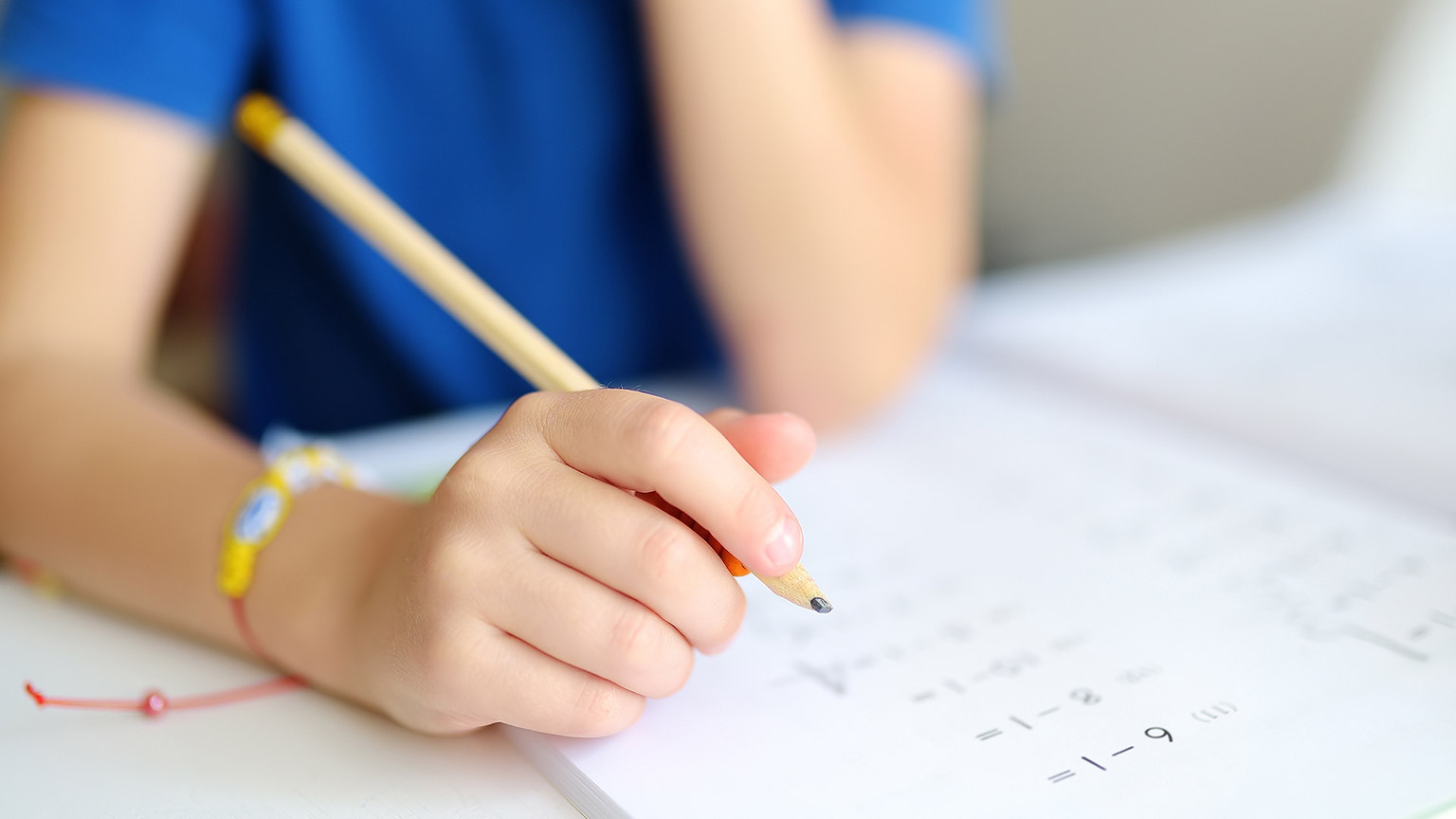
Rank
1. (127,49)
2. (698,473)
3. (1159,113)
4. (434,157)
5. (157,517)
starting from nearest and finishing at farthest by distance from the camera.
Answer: (698,473)
(157,517)
(127,49)
(434,157)
(1159,113)

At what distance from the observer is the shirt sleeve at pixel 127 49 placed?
16.4 inches

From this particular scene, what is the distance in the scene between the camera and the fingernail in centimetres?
22

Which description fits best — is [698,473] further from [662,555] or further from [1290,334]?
[1290,334]

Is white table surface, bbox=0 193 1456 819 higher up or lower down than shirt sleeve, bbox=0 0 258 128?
lower down

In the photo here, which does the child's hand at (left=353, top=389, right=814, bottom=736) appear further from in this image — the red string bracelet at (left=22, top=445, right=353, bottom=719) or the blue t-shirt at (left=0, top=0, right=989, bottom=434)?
the blue t-shirt at (left=0, top=0, right=989, bottom=434)

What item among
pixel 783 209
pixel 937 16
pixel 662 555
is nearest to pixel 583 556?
pixel 662 555

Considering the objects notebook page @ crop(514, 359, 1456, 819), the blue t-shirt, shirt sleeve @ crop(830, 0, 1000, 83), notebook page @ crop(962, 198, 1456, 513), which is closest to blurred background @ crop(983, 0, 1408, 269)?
notebook page @ crop(962, 198, 1456, 513)

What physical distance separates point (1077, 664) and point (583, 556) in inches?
5.5

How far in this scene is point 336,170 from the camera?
323mm

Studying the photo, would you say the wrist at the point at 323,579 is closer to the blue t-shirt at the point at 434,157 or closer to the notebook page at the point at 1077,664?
the notebook page at the point at 1077,664

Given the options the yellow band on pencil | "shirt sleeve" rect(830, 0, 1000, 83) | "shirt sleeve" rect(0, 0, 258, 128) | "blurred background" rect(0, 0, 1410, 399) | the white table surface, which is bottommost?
the white table surface

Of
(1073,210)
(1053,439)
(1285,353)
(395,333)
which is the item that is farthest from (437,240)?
(1073,210)

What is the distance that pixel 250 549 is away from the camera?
296 mm

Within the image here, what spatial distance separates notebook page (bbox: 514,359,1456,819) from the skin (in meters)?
0.04
